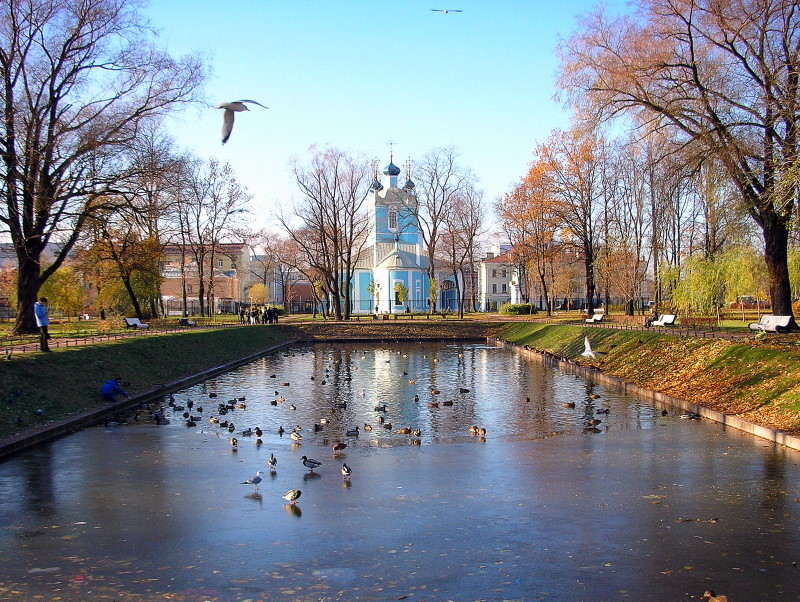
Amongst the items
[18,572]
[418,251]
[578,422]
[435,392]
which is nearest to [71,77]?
[435,392]

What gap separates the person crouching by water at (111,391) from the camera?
1866 cm

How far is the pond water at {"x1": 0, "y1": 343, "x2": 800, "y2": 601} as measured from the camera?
686 centimetres

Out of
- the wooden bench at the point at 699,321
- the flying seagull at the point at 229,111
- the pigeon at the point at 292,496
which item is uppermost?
the flying seagull at the point at 229,111

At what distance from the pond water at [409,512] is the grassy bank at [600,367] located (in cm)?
138

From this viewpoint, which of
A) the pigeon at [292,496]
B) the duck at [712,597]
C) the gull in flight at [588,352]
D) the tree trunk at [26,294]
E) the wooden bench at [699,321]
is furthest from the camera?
the wooden bench at [699,321]

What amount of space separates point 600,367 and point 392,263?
58.2 m

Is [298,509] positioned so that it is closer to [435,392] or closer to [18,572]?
[18,572]

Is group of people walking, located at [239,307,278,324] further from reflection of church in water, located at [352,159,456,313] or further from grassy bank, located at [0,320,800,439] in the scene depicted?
reflection of church in water, located at [352,159,456,313]

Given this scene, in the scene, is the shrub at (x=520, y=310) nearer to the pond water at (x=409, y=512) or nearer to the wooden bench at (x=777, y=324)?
the wooden bench at (x=777, y=324)

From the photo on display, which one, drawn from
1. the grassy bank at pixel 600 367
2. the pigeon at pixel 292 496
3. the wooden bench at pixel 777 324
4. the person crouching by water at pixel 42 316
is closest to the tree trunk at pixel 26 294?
the grassy bank at pixel 600 367

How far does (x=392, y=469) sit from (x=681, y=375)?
1292cm

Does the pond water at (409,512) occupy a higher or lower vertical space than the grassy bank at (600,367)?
lower

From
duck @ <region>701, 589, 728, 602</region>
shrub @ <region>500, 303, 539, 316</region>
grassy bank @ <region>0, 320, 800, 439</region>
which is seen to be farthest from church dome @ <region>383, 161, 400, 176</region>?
duck @ <region>701, 589, 728, 602</region>

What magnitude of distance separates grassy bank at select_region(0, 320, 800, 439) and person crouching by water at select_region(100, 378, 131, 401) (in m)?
0.23
